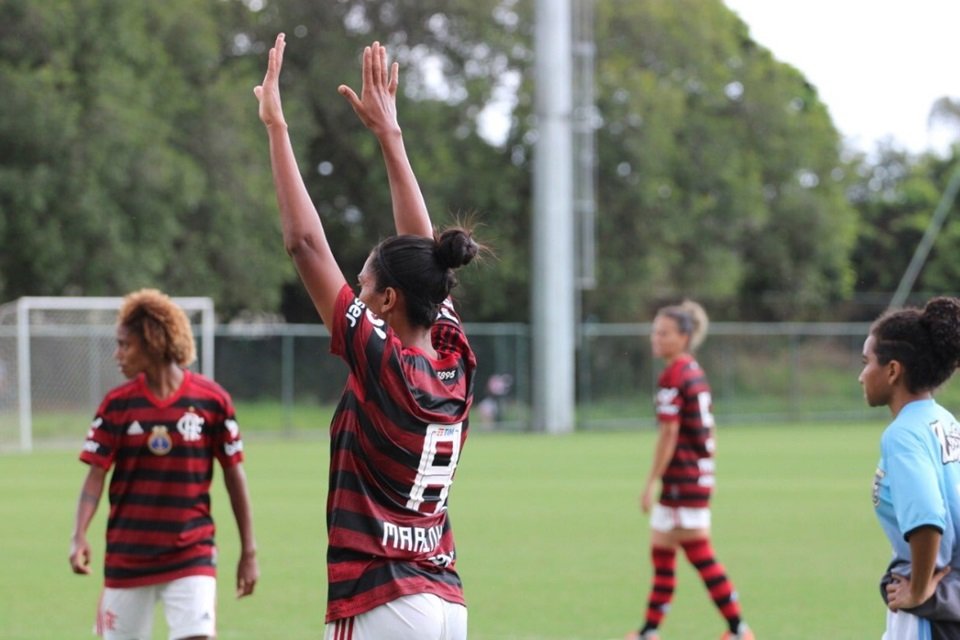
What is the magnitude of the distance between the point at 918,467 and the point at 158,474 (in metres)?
3.06

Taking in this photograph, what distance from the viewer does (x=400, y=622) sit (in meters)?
3.92

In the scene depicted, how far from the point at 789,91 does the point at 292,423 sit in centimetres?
2208

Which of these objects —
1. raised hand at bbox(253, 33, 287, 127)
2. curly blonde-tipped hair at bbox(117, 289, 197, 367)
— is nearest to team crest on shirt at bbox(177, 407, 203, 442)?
curly blonde-tipped hair at bbox(117, 289, 197, 367)

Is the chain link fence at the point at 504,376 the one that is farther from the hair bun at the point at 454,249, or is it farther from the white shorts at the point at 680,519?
the hair bun at the point at 454,249

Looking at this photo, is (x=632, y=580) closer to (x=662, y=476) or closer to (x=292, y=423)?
(x=662, y=476)

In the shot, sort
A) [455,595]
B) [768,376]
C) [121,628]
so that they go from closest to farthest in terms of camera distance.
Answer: [455,595] < [121,628] < [768,376]

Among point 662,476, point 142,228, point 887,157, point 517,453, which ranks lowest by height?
point 517,453

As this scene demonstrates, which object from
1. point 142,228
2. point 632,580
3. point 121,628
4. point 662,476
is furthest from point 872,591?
point 142,228

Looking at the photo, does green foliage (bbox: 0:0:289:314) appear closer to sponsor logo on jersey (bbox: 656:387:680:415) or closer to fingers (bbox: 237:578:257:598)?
sponsor logo on jersey (bbox: 656:387:680:415)

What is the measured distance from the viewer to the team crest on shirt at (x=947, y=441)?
4438 millimetres

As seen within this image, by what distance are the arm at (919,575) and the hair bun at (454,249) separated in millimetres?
1561

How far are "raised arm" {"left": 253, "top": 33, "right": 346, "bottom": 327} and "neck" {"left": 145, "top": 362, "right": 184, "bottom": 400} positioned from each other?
2349mm

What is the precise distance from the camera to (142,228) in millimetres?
34062

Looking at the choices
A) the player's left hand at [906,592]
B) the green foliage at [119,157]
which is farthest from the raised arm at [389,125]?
the green foliage at [119,157]
